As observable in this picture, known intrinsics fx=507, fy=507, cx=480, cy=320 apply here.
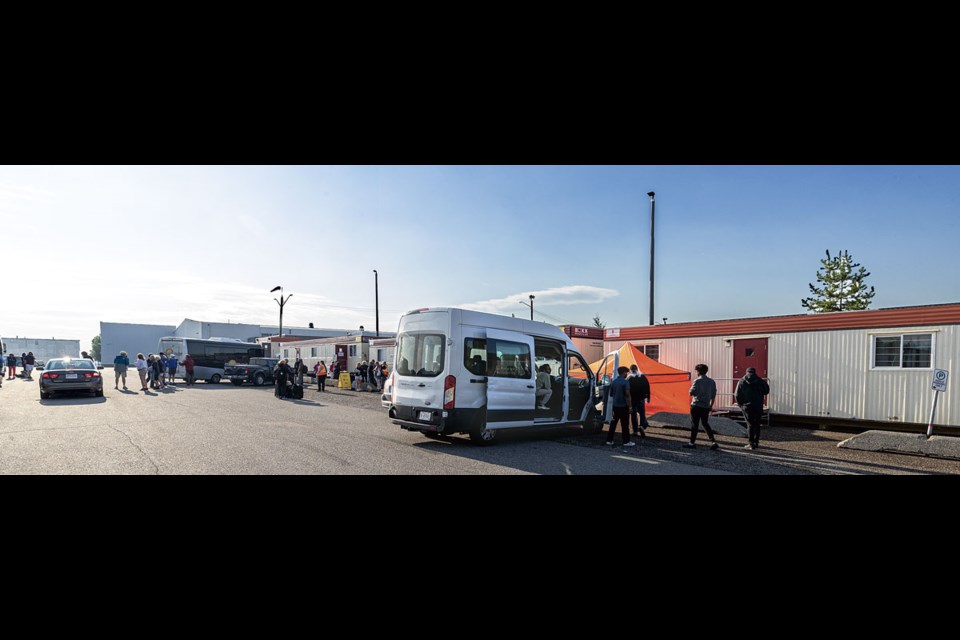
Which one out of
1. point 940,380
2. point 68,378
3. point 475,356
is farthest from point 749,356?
point 68,378

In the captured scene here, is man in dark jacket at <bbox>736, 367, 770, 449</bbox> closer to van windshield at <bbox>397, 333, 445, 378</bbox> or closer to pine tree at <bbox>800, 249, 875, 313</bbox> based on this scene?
van windshield at <bbox>397, 333, 445, 378</bbox>

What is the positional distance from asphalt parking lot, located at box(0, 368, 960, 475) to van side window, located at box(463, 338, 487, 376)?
4.44ft

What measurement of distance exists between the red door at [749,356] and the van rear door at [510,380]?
7.19 m

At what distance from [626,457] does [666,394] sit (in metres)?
5.93

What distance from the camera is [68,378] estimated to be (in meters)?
15.5

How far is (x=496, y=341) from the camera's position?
928cm

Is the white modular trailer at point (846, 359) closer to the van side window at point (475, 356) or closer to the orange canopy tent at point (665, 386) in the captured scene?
the orange canopy tent at point (665, 386)

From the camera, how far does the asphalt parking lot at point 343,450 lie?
6801 millimetres

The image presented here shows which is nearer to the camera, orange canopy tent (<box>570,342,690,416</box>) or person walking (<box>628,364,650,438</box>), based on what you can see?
person walking (<box>628,364,650,438</box>)

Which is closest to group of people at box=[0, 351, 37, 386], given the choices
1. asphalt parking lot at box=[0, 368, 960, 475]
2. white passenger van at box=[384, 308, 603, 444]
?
asphalt parking lot at box=[0, 368, 960, 475]

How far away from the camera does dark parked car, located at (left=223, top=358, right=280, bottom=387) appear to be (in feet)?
83.4

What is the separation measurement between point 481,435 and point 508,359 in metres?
1.51

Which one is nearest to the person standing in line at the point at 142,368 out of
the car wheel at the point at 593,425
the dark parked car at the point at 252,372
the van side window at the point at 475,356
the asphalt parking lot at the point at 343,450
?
the dark parked car at the point at 252,372

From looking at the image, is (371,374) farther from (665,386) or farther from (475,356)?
(475,356)
